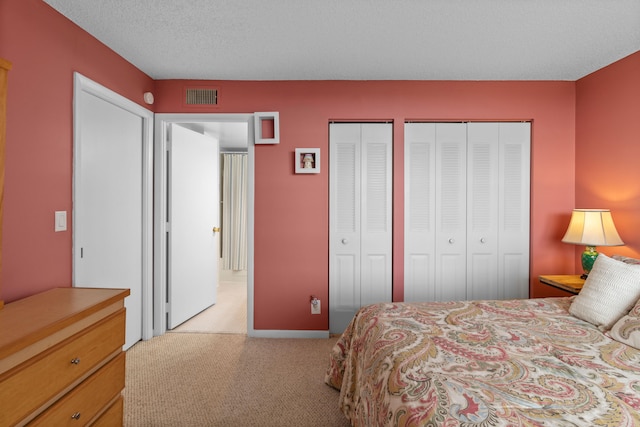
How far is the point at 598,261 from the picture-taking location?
205 cm

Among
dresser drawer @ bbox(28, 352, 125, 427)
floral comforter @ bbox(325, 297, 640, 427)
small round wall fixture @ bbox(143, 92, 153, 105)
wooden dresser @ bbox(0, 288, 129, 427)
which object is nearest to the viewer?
floral comforter @ bbox(325, 297, 640, 427)

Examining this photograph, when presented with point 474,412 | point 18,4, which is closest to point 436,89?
point 474,412

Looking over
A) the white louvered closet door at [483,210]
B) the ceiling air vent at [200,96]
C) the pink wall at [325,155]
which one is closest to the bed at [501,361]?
the white louvered closet door at [483,210]

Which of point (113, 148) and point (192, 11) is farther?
point (113, 148)

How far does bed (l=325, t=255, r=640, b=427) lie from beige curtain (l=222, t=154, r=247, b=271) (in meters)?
3.48

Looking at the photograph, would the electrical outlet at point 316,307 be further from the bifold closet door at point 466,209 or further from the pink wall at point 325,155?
Answer: the bifold closet door at point 466,209

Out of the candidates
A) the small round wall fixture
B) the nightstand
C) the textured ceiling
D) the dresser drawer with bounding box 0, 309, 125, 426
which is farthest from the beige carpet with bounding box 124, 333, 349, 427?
the textured ceiling

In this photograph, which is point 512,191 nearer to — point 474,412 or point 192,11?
point 474,412

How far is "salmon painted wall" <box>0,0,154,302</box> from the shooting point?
1.74m

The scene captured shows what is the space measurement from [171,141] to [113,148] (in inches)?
25.7

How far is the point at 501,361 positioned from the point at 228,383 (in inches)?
72.3

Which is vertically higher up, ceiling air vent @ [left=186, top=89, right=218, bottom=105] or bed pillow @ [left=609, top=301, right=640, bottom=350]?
ceiling air vent @ [left=186, top=89, right=218, bottom=105]

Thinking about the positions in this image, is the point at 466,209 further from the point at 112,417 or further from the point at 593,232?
the point at 112,417

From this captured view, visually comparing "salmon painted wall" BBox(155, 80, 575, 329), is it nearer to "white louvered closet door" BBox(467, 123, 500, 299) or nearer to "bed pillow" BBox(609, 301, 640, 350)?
"white louvered closet door" BBox(467, 123, 500, 299)
